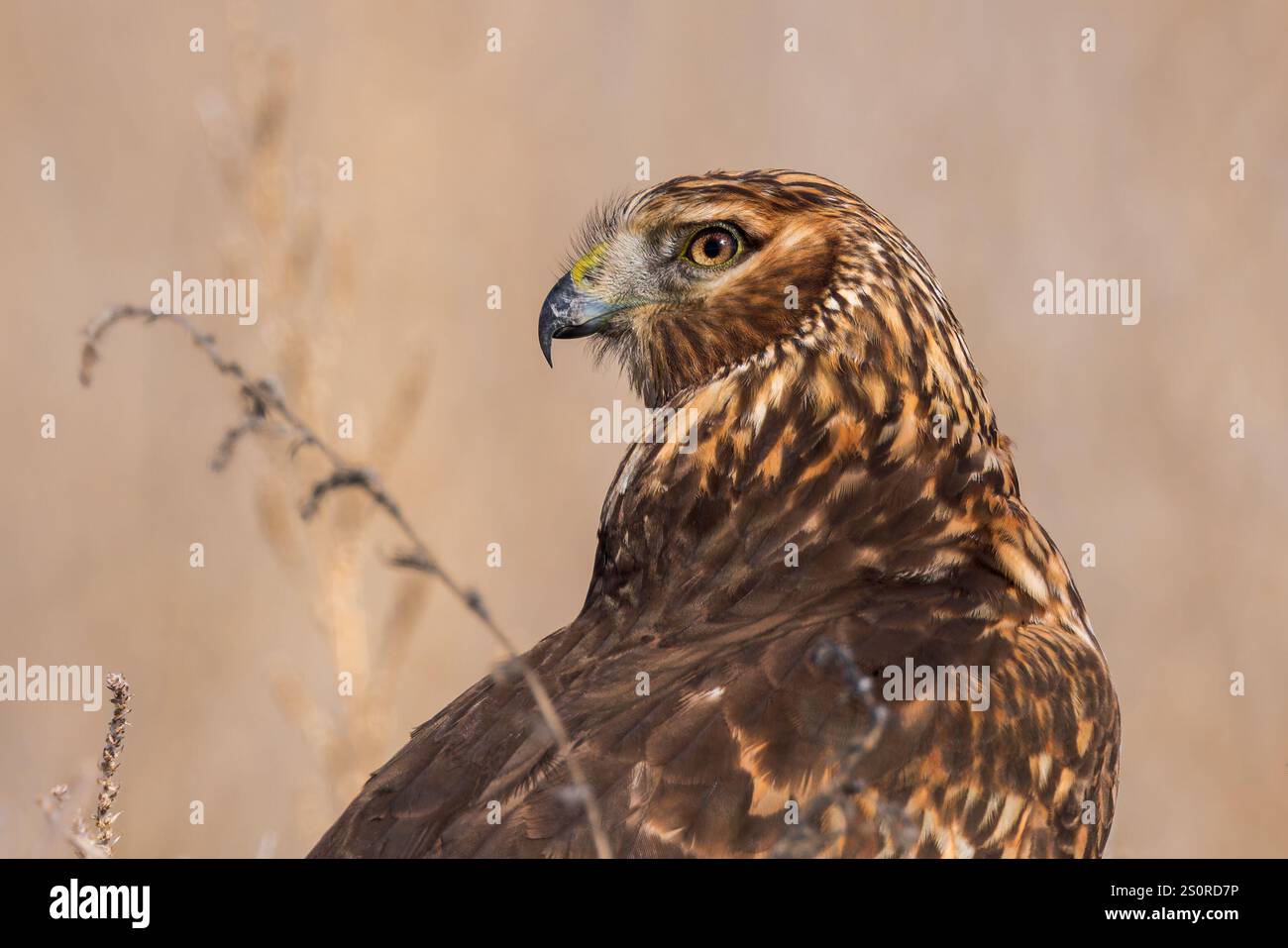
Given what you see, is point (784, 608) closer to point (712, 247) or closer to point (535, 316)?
point (712, 247)

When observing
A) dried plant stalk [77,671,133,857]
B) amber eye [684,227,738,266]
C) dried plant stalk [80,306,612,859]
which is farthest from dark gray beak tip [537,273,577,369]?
dried plant stalk [77,671,133,857]

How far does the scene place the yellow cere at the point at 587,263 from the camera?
4.66 metres

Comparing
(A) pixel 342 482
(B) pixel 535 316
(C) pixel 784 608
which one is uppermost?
(B) pixel 535 316

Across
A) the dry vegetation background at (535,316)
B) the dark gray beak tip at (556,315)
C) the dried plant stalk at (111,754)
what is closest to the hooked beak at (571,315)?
the dark gray beak tip at (556,315)

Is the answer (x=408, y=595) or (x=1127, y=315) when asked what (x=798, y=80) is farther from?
(x=408, y=595)

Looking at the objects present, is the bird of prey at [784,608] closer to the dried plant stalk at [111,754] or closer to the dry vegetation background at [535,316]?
the dried plant stalk at [111,754]

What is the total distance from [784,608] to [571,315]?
1.19m

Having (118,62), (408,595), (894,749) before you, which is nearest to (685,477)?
(894,749)

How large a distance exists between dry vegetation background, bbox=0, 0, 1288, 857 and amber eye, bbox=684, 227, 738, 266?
2.63 m

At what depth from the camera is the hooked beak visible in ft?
15.1

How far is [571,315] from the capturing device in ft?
A: 15.2

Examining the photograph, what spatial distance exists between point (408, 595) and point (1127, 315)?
4066mm

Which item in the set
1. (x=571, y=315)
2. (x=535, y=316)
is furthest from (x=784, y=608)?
(x=535, y=316)

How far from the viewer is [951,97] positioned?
8742 mm
